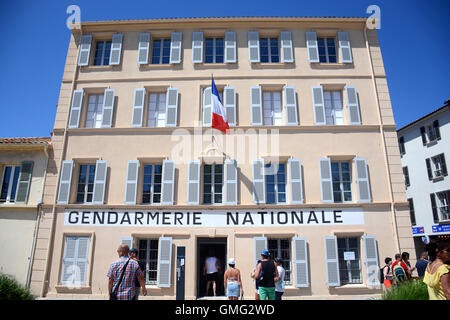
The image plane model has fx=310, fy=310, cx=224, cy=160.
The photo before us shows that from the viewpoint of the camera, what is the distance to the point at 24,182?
37.2ft

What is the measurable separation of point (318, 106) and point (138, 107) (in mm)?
6926

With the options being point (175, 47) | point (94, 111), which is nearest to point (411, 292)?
point (175, 47)

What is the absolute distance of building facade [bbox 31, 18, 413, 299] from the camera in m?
10.5

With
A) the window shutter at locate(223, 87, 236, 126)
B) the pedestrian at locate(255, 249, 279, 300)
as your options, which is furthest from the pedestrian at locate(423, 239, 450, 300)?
the window shutter at locate(223, 87, 236, 126)

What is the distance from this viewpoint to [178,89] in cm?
1221

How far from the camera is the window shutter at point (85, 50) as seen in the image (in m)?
12.8

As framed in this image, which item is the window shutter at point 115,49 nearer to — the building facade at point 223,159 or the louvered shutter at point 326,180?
the building facade at point 223,159

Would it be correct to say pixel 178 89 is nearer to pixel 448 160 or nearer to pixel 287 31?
pixel 287 31

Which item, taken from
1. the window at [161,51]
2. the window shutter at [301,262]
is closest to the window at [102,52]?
the window at [161,51]

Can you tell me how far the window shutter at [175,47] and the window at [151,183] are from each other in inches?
173

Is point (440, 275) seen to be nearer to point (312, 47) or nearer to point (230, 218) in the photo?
point (230, 218)

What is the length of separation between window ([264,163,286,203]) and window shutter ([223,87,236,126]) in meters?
2.19

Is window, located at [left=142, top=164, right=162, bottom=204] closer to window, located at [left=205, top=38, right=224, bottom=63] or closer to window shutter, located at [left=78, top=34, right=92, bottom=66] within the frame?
window, located at [left=205, top=38, right=224, bottom=63]
